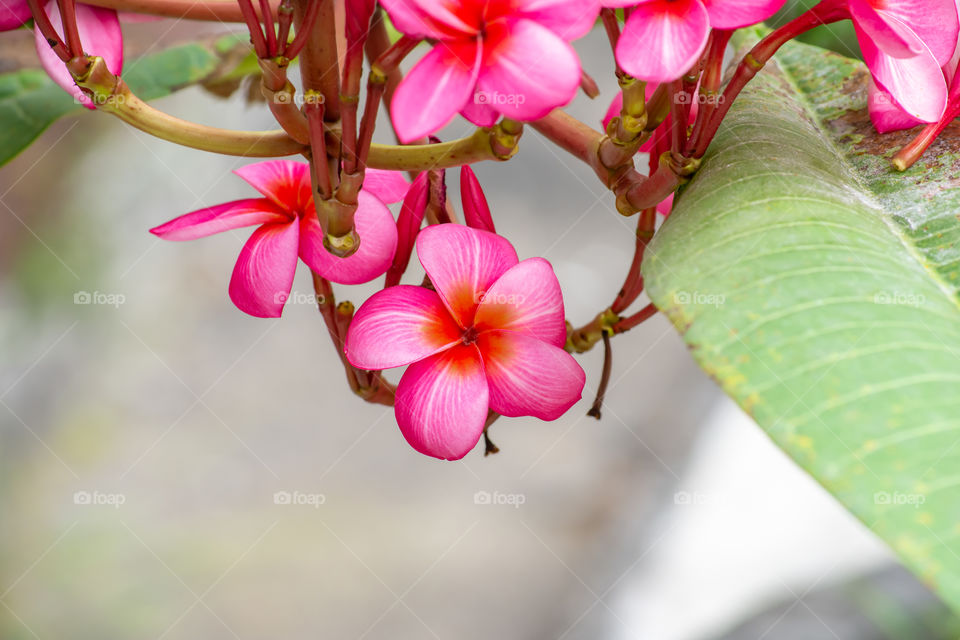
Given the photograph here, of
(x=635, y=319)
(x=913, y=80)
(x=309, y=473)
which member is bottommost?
(x=309, y=473)

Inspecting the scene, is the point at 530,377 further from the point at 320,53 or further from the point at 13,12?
the point at 13,12

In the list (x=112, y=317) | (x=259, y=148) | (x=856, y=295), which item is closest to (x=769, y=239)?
(x=856, y=295)

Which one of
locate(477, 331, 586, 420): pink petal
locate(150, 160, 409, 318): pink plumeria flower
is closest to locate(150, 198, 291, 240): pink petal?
locate(150, 160, 409, 318): pink plumeria flower

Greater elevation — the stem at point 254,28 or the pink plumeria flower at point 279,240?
the stem at point 254,28

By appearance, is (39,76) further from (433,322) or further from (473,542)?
(473,542)

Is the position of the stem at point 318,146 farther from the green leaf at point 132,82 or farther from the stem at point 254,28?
the green leaf at point 132,82

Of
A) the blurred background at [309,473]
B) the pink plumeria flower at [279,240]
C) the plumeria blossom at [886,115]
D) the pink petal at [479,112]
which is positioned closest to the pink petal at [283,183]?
the pink plumeria flower at [279,240]

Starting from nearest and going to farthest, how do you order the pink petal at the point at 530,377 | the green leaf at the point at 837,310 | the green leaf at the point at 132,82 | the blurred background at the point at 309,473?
the green leaf at the point at 837,310, the pink petal at the point at 530,377, the green leaf at the point at 132,82, the blurred background at the point at 309,473

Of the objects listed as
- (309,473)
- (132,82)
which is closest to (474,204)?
(132,82)
